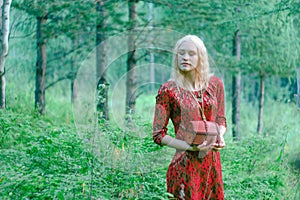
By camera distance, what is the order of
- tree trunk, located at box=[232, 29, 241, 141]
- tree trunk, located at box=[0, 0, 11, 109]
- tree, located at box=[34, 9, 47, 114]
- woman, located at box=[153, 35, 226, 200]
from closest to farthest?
woman, located at box=[153, 35, 226, 200] → tree trunk, located at box=[0, 0, 11, 109] → tree, located at box=[34, 9, 47, 114] → tree trunk, located at box=[232, 29, 241, 141]

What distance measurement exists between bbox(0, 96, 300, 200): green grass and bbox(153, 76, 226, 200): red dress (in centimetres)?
56

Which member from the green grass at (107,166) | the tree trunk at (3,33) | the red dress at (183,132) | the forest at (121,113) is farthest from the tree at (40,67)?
the red dress at (183,132)

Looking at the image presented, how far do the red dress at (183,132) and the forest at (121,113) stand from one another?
0.26m

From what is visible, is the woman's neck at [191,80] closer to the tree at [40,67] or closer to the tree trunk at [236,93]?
the tree at [40,67]

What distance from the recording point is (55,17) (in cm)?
988

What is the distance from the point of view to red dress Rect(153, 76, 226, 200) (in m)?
3.10

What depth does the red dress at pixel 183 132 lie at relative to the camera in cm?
310

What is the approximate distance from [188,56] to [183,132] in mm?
489

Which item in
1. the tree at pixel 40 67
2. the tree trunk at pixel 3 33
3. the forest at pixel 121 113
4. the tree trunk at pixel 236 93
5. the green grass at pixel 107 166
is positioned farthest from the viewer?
the tree trunk at pixel 236 93

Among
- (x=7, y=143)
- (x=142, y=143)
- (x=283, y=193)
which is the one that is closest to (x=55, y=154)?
(x=142, y=143)

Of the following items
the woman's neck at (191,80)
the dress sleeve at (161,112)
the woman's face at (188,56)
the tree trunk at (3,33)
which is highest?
the tree trunk at (3,33)

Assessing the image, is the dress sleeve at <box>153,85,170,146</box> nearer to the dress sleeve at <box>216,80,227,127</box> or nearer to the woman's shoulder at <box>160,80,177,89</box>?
the woman's shoulder at <box>160,80,177,89</box>

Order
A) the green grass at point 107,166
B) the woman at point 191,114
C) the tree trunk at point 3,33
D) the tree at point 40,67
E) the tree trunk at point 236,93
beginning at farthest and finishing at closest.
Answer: the tree trunk at point 236,93 → the tree at point 40,67 → the tree trunk at point 3,33 → the green grass at point 107,166 → the woman at point 191,114

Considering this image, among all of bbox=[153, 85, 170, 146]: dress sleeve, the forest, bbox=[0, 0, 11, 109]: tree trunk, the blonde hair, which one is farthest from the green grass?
the blonde hair
